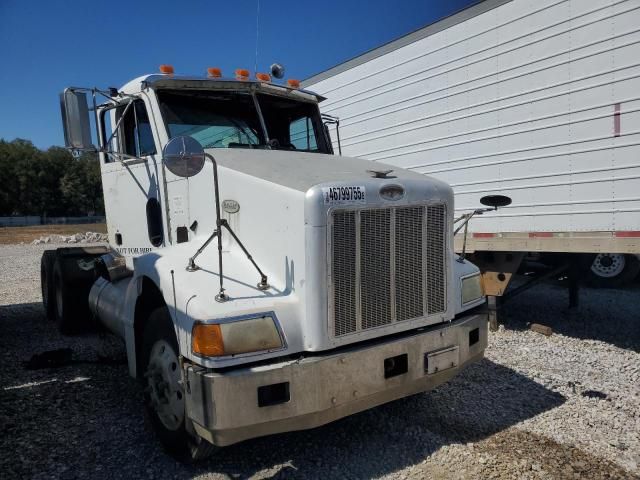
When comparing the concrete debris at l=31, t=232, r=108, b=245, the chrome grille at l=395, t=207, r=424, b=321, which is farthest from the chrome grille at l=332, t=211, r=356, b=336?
the concrete debris at l=31, t=232, r=108, b=245

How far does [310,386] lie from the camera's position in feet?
8.50

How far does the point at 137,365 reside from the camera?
340cm

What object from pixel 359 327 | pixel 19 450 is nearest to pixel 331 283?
pixel 359 327

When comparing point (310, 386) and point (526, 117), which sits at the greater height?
point (526, 117)

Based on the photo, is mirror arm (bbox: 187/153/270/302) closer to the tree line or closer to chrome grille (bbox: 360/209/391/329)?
chrome grille (bbox: 360/209/391/329)

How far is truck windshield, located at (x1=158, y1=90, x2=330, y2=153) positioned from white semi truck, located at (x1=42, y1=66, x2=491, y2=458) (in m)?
0.02

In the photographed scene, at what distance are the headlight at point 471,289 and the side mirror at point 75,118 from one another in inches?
133

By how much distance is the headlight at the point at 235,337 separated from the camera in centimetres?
247

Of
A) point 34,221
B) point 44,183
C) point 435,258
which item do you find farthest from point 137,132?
point 44,183

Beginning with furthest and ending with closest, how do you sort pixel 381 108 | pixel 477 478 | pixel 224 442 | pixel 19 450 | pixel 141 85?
pixel 381 108 → pixel 141 85 → pixel 19 450 → pixel 477 478 → pixel 224 442

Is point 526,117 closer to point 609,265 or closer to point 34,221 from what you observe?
point 609,265

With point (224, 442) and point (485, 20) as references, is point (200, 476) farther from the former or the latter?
point (485, 20)

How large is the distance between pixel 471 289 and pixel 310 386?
1.62m

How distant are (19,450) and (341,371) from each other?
2.39 meters
